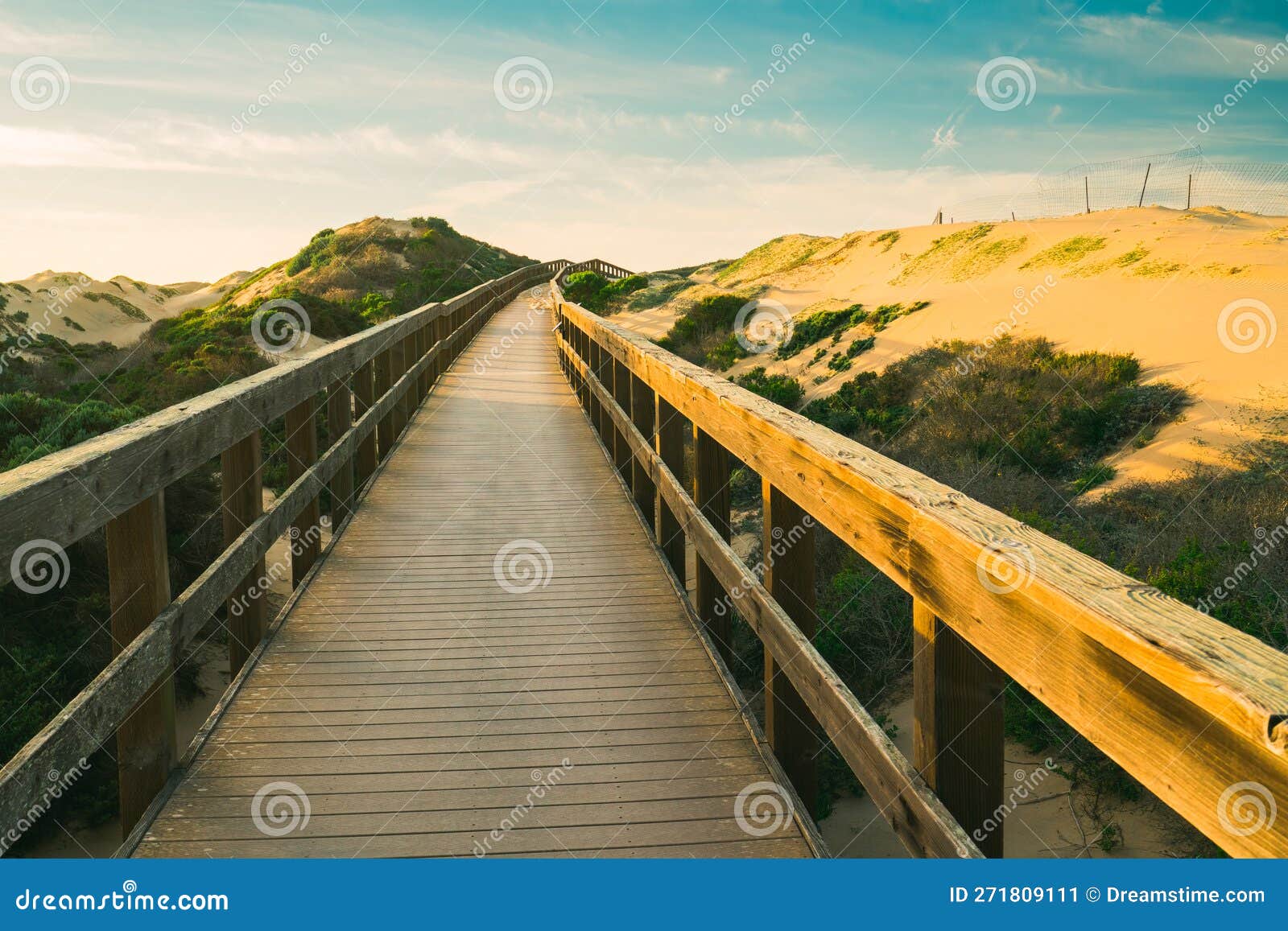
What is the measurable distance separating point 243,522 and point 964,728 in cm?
305

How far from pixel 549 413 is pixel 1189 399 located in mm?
7114

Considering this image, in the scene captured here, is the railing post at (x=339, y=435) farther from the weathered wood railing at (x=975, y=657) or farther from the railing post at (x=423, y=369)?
the railing post at (x=423, y=369)

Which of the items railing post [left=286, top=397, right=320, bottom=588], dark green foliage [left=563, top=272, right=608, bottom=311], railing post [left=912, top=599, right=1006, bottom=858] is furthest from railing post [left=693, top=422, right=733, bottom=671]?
dark green foliage [left=563, top=272, right=608, bottom=311]

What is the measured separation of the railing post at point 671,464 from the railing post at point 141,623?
107 inches

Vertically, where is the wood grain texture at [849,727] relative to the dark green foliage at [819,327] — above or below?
below

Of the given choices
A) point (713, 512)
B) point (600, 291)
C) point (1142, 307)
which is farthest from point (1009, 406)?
point (600, 291)

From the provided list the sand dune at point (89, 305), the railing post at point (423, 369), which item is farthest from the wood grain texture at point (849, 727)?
the sand dune at point (89, 305)

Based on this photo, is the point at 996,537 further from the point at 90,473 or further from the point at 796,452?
the point at 90,473

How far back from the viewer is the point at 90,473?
2295 millimetres

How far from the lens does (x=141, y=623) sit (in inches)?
111

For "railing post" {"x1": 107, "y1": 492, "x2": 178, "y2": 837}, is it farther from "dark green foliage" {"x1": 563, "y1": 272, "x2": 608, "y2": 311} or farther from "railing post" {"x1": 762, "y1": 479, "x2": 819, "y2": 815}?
"dark green foliage" {"x1": 563, "y1": 272, "x2": 608, "y2": 311}

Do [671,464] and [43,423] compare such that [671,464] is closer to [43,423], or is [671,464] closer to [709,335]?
[43,423]

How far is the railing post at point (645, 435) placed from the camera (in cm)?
632

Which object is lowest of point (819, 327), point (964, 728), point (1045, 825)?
point (1045, 825)
